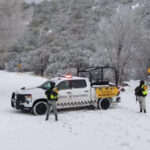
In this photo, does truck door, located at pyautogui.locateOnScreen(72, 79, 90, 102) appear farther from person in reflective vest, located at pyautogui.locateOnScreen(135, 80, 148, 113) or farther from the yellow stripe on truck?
person in reflective vest, located at pyautogui.locateOnScreen(135, 80, 148, 113)

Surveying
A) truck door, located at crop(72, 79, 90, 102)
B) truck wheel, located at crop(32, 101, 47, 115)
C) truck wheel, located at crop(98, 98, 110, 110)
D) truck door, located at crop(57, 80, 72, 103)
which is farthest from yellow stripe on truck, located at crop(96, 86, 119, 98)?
truck wheel, located at crop(32, 101, 47, 115)

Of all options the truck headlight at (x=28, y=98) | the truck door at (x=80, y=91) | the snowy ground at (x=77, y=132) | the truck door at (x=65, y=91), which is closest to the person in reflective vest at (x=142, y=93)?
the snowy ground at (x=77, y=132)

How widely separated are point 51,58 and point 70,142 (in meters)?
42.6

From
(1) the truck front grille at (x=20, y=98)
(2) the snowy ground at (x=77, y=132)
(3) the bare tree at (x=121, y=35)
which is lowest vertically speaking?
(2) the snowy ground at (x=77, y=132)

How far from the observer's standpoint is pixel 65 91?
11.8 m

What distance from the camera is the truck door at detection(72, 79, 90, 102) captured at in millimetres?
12094

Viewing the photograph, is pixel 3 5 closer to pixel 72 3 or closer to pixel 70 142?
pixel 70 142

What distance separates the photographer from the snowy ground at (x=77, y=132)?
658 cm

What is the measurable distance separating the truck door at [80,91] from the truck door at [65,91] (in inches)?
8.5

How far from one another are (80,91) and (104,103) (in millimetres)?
1495

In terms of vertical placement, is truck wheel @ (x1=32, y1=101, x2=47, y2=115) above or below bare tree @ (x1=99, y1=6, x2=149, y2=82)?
below

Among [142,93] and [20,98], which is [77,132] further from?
[142,93]

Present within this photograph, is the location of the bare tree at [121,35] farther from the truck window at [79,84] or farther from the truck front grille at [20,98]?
the truck front grille at [20,98]

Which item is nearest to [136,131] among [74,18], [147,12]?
[147,12]
